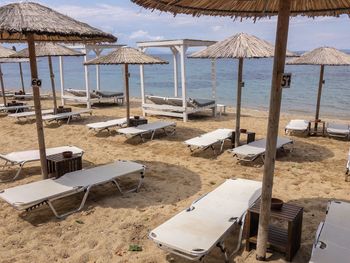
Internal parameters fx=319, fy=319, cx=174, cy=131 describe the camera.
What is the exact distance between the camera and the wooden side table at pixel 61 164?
5988mm

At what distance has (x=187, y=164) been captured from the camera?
7.43 meters

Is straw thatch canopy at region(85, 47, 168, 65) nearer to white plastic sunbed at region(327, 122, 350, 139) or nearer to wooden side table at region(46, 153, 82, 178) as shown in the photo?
wooden side table at region(46, 153, 82, 178)

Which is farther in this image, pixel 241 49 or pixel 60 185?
pixel 241 49

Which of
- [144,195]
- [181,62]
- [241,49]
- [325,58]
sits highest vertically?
[241,49]

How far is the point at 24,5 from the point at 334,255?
5.62m

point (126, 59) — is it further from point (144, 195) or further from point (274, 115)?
point (274, 115)

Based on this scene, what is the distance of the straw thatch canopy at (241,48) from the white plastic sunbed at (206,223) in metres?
3.43

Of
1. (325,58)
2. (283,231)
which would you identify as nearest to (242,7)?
(283,231)

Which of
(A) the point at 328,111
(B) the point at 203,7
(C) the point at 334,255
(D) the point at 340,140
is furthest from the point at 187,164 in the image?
(A) the point at 328,111

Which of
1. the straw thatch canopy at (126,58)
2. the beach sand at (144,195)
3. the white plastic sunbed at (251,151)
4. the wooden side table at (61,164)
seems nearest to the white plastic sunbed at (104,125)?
the beach sand at (144,195)

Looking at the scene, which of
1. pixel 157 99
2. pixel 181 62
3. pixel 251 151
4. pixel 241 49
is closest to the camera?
pixel 251 151

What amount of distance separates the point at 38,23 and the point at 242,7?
3.04 m

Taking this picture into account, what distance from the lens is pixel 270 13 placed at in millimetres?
4828

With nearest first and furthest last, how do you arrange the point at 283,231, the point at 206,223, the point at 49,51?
the point at 206,223 < the point at 283,231 < the point at 49,51
